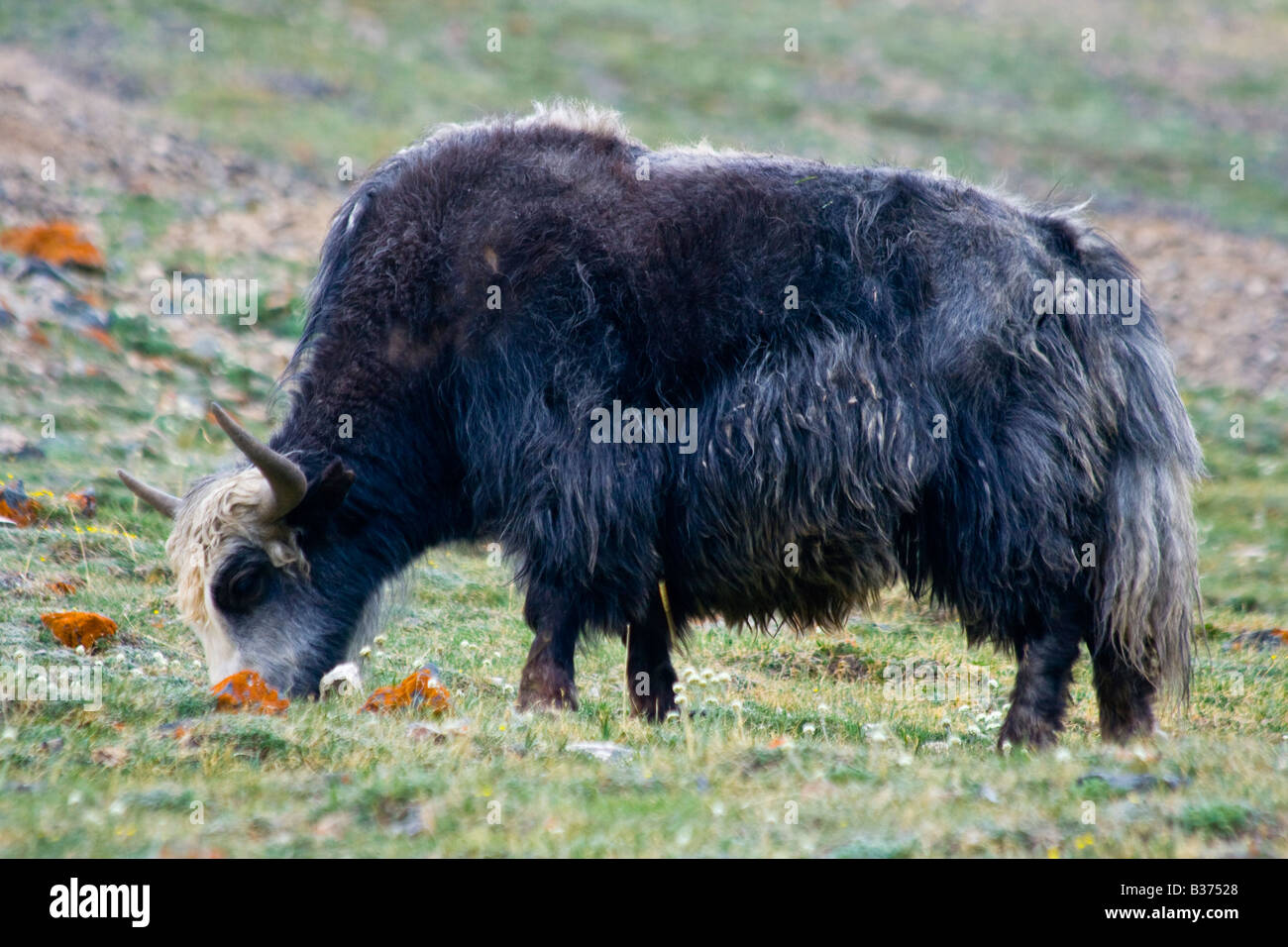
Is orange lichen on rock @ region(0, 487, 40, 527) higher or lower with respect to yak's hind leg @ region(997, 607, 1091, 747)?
higher

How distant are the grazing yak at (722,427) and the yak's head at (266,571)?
1 cm

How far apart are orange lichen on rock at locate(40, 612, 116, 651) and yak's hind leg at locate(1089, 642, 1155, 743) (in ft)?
15.2

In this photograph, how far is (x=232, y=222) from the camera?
17.8 m

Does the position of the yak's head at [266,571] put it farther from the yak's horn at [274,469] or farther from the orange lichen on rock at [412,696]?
the orange lichen on rock at [412,696]

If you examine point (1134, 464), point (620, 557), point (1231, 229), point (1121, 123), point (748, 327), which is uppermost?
point (1121, 123)

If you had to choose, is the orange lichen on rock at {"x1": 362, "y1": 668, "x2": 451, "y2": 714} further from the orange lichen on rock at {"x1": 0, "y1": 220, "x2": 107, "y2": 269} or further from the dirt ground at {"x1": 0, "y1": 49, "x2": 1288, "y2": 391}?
the orange lichen on rock at {"x1": 0, "y1": 220, "x2": 107, "y2": 269}

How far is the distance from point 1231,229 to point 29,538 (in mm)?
19591

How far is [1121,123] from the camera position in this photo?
29656 mm

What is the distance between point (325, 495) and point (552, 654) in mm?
1181

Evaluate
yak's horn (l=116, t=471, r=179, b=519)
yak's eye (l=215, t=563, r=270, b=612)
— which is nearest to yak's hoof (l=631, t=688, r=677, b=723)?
yak's eye (l=215, t=563, r=270, b=612)

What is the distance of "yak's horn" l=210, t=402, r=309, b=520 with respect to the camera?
593cm

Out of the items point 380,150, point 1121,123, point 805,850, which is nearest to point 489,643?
point 805,850
